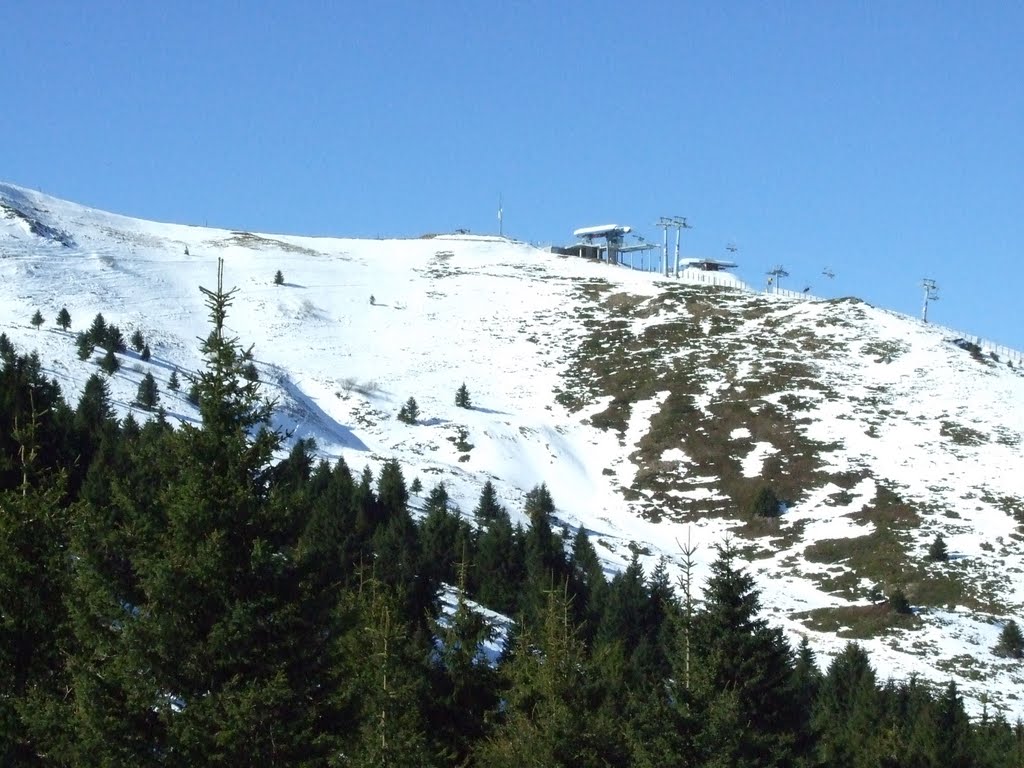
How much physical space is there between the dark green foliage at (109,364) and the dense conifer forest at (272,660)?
26688 millimetres

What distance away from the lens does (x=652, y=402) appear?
78.4 m

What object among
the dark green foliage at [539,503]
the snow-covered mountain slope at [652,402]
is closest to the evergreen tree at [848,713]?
the snow-covered mountain slope at [652,402]

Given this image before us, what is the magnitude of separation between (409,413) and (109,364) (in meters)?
20.2

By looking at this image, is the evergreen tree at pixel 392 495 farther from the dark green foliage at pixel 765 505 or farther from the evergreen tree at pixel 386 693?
the dark green foliage at pixel 765 505

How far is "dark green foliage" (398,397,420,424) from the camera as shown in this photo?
6944 centimetres

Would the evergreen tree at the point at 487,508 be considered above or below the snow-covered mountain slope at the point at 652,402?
below

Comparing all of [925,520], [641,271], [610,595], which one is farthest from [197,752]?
[641,271]

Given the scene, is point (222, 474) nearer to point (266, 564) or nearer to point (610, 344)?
point (266, 564)

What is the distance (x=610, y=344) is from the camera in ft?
301

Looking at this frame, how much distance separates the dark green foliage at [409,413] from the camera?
69.4m

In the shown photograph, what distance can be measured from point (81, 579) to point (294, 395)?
53.1m

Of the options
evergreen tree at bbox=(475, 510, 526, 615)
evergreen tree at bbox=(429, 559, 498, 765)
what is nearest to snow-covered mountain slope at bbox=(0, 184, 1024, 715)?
evergreen tree at bbox=(475, 510, 526, 615)

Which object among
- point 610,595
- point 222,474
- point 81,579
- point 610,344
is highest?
point 610,344

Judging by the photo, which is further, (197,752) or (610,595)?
(610,595)
